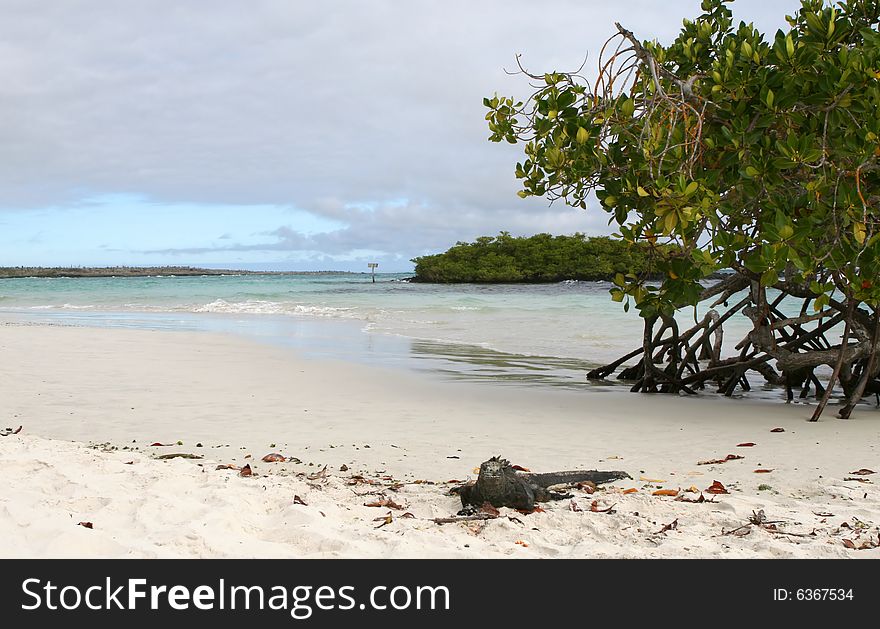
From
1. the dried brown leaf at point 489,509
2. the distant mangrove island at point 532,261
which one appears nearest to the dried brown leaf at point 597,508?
the dried brown leaf at point 489,509

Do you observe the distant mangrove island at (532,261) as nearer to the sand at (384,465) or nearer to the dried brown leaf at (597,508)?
the sand at (384,465)

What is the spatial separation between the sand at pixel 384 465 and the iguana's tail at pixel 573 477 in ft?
0.28

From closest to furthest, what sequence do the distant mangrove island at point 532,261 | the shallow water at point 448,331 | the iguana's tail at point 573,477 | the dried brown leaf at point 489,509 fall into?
the dried brown leaf at point 489,509, the iguana's tail at point 573,477, the shallow water at point 448,331, the distant mangrove island at point 532,261

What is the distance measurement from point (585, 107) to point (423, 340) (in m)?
10.2

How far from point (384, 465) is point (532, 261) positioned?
2262 inches

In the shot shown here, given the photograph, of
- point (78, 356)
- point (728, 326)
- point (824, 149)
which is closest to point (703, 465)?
point (824, 149)

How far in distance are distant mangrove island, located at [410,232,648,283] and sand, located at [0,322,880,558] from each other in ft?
168

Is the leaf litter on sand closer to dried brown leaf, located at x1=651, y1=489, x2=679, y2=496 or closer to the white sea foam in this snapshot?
dried brown leaf, located at x1=651, y1=489, x2=679, y2=496

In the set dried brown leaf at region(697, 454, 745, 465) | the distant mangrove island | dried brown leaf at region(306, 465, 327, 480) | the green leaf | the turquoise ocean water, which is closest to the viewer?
dried brown leaf at region(306, 465, 327, 480)

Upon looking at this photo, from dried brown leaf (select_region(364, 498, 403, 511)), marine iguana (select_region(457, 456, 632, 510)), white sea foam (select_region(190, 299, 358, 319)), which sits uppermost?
white sea foam (select_region(190, 299, 358, 319))

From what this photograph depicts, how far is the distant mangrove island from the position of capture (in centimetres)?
6012

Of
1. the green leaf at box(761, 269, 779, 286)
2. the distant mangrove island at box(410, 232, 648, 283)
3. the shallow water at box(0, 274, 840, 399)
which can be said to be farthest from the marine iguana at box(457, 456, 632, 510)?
the distant mangrove island at box(410, 232, 648, 283)

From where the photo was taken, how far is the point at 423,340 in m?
16.5

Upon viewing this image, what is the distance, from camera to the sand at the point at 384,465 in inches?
137
